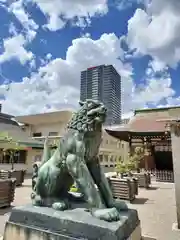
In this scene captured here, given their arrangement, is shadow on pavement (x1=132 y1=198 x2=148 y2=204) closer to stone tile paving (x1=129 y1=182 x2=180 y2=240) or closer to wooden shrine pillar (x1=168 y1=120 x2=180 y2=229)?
stone tile paving (x1=129 y1=182 x2=180 y2=240)

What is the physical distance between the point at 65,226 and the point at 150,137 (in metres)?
14.5

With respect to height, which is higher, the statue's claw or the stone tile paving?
the statue's claw

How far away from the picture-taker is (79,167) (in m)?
1.94

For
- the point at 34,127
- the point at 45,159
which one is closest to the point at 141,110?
the point at 34,127

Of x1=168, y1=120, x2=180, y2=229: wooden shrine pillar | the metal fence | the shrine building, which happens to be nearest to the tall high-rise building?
x1=168, y1=120, x2=180, y2=229: wooden shrine pillar

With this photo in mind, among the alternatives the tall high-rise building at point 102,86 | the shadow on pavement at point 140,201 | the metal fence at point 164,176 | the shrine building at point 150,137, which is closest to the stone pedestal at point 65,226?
the tall high-rise building at point 102,86

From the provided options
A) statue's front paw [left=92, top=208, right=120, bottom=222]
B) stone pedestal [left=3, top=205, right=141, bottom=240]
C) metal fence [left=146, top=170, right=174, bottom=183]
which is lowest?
metal fence [left=146, top=170, right=174, bottom=183]

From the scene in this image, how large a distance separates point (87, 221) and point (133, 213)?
2.00ft

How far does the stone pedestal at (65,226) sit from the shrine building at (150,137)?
362 inches

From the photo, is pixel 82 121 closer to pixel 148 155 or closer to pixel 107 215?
pixel 107 215

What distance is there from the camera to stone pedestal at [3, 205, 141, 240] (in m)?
1.67

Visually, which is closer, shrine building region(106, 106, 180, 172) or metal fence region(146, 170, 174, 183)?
metal fence region(146, 170, 174, 183)

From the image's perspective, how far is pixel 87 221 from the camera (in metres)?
1.75

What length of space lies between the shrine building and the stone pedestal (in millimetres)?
9202
